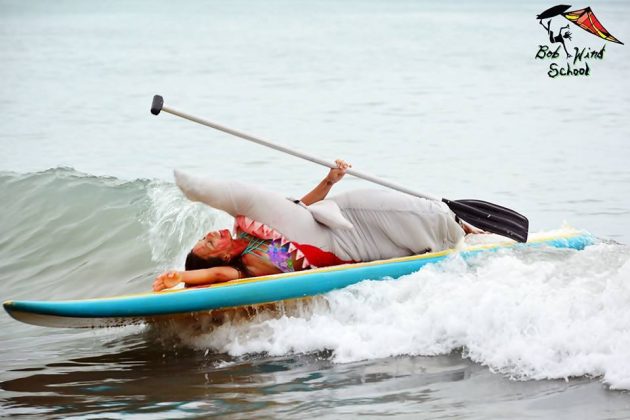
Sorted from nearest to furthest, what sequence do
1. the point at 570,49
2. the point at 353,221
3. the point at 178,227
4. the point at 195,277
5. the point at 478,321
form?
the point at 478,321, the point at 195,277, the point at 353,221, the point at 178,227, the point at 570,49

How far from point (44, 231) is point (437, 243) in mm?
4545

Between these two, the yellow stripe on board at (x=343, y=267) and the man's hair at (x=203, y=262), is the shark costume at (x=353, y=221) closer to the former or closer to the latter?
the yellow stripe on board at (x=343, y=267)

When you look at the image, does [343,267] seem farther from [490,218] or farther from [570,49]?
[570,49]

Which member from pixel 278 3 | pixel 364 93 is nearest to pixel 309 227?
pixel 364 93

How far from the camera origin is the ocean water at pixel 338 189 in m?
5.39

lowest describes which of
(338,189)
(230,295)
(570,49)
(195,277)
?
(230,295)

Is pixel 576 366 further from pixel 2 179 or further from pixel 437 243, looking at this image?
pixel 2 179

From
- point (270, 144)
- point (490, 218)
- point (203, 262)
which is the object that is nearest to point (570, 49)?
point (490, 218)

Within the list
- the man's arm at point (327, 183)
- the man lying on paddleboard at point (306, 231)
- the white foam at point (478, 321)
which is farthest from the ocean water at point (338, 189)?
the man's arm at point (327, 183)

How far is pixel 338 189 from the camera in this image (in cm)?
1171

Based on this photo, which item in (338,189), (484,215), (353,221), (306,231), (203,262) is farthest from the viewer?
(338,189)

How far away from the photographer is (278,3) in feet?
163

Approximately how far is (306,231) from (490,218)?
122 centimetres

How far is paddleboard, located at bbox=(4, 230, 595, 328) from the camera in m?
5.88
